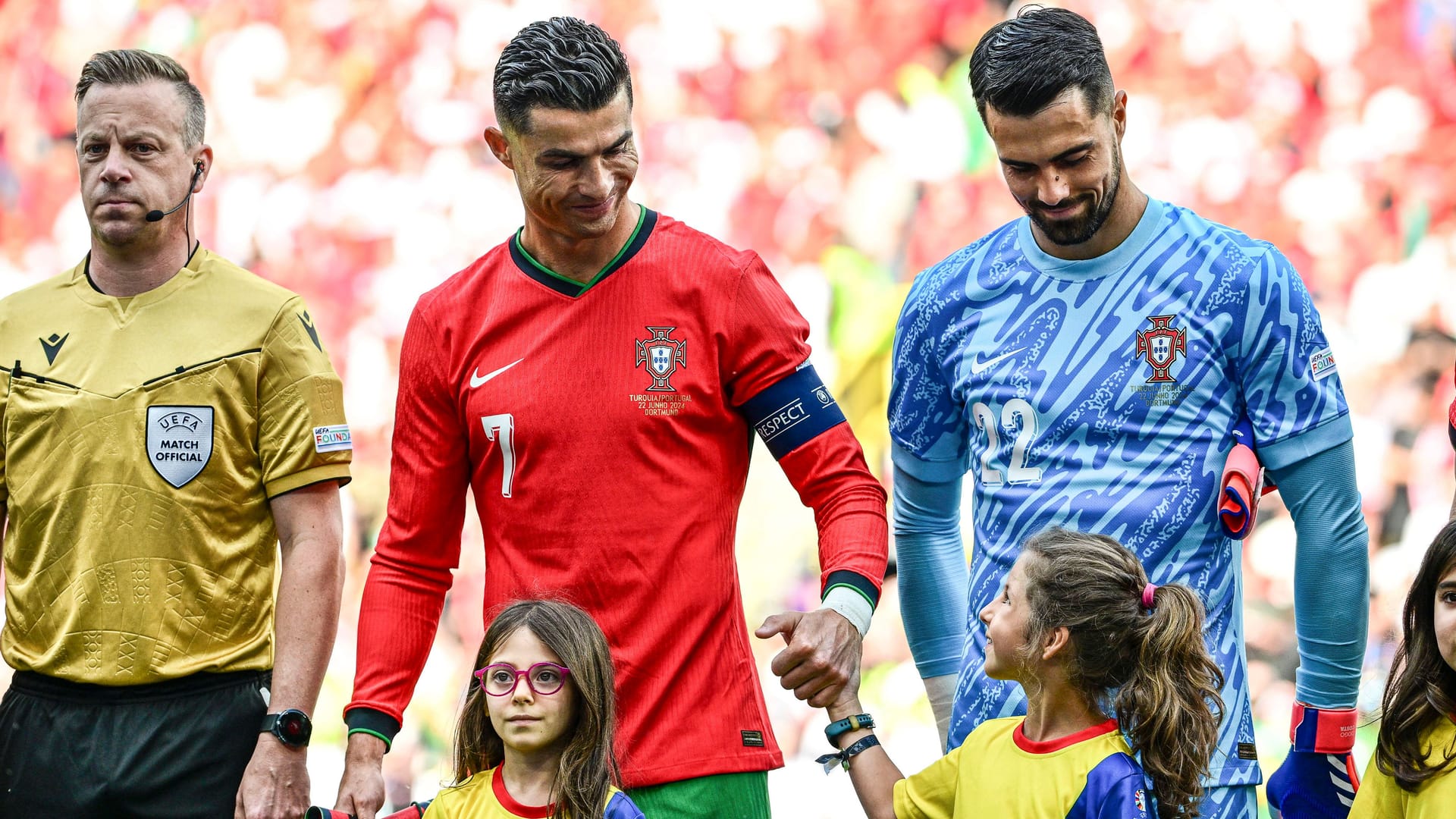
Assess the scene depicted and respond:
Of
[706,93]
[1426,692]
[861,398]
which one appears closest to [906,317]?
[1426,692]

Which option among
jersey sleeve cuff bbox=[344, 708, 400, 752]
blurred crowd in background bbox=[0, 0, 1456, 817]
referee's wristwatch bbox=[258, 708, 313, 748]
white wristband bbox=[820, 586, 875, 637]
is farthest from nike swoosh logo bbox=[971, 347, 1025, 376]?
blurred crowd in background bbox=[0, 0, 1456, 817]

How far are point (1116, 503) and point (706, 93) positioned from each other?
8.85 feet

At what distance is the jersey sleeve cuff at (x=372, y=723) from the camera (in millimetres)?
2523

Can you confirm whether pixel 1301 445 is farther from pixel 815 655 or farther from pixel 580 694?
pixel 580 694

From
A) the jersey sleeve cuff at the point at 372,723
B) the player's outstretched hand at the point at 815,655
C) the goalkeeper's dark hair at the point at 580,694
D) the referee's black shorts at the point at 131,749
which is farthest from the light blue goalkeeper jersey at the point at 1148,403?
the referee's black shorts at the point at 131,749

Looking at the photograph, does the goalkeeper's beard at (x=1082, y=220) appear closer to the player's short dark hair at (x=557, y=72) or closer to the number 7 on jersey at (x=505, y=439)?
the player's short dark hair at (x=557, y=72)

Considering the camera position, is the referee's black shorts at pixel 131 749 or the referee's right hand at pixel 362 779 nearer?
the referee's right hand at pixel 362 779

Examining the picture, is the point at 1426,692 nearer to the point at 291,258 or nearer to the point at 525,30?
the point at 525,30

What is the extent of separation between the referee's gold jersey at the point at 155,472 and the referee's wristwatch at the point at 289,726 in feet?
0.61

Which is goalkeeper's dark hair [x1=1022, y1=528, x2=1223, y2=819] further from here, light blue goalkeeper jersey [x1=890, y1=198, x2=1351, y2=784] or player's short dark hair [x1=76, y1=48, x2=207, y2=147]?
player's short dark hair [x1=76, y1=48, x2=207, y2=147]

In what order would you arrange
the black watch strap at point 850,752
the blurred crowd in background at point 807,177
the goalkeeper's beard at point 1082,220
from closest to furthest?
the black watch strap at point 850,752, the goalkeeper's beard at point 1082,220, the blurred crowd in background at point 807,177

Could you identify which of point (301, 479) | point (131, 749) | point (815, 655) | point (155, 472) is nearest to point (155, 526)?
point (155, 472)

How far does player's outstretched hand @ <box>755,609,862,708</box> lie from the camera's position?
2287 mm

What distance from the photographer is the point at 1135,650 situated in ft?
7.67
